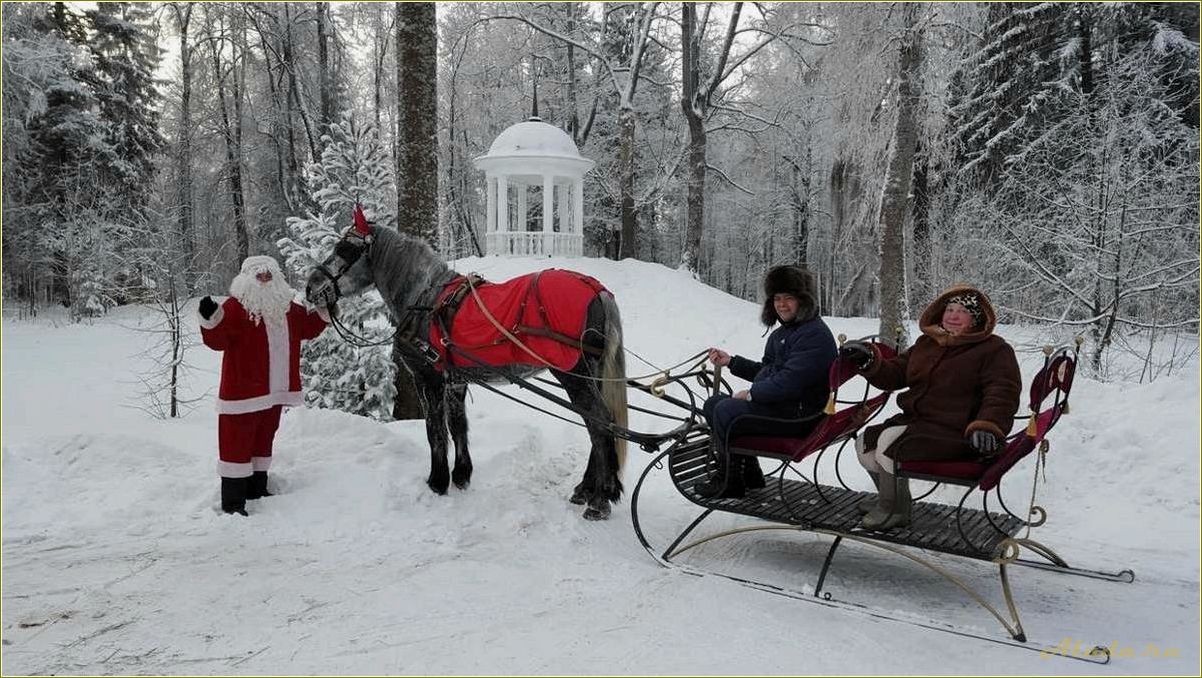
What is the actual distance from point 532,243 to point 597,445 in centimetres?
1460

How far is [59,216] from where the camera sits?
2012cm

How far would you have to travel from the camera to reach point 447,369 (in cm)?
511

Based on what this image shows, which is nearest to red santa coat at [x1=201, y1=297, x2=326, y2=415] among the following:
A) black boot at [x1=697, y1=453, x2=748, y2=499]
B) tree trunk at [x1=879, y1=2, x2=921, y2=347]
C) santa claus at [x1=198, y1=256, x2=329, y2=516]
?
santa claus at [x1=198, y1=256, x2=329, y2=516]

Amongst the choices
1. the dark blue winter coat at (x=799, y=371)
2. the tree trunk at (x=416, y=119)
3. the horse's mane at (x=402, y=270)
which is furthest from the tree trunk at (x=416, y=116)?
the dark blue winter coat at (x=799, y=371)

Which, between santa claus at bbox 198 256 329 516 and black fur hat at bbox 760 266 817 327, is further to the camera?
santa claus at bbox 198 256 329 516

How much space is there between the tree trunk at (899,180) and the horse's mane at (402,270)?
6437 millimetres

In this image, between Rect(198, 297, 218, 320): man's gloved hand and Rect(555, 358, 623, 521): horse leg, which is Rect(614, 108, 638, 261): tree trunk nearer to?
Rect(555, 358, 623, 521): horse leg

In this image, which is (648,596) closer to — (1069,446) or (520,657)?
(520,657)

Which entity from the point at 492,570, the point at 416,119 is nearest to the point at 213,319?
the point at 492,570

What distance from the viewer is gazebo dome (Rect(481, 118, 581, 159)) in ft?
60.7

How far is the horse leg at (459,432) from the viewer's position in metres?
5.22

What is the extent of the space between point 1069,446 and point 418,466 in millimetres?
5408

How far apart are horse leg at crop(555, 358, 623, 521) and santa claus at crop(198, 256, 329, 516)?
1982 millimetres

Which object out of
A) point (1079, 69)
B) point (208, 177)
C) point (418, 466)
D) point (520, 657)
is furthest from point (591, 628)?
point (208, 177)
